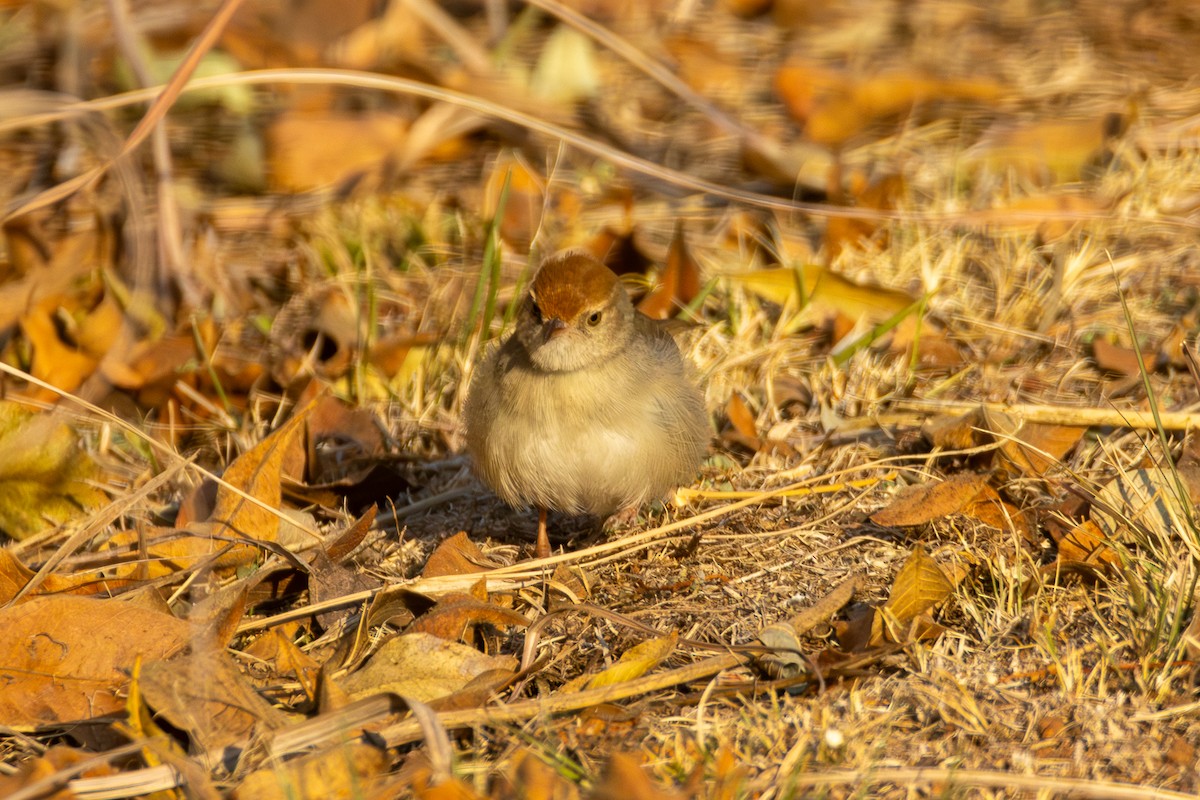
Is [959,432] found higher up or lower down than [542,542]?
higher up

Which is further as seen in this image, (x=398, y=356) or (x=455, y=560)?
(x=398, y=356)

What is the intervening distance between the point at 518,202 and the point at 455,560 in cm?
240

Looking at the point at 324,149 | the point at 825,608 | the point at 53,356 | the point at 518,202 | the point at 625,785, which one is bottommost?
the point at 825,608

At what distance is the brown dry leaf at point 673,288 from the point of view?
470 cm

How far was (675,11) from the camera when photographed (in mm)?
6875

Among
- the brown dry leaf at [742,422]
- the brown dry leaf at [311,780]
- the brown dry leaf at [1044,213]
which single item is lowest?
the brown dry leaf at [742,422]

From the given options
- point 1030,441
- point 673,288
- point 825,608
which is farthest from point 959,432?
point 673,288

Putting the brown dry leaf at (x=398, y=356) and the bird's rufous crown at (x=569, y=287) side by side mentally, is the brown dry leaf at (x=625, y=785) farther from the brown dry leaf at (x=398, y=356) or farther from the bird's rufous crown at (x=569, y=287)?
the brown dry leaf at (x=398, y=356)

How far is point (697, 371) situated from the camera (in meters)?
4.31

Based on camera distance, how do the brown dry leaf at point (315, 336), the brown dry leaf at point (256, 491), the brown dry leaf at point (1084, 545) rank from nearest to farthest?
the brown dry leaf at point (1084, 545), the brown dry leaf at point (256, 491), the brown dry leaf at point (315, 336)

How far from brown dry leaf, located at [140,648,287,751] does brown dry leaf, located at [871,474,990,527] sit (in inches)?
65.5

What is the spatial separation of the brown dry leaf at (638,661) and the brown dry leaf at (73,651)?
1.01m

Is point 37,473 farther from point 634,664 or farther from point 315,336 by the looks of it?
point 634,664

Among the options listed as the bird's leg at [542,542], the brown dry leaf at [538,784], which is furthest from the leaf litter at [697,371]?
the bird's leg at [542,542]
